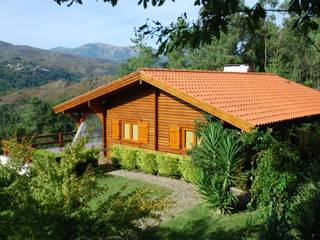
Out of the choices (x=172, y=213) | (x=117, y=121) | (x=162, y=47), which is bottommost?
(x=172, y=213)

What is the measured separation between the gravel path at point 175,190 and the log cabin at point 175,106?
1.54 metres

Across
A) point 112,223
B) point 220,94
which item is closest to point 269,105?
point 220,94

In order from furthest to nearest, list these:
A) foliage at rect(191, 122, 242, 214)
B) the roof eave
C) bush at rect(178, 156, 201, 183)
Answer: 1. bush at rect(178, 156, 201, 183)
2. the roof eave
3. foliage at rect(191, 122, 242, 214)

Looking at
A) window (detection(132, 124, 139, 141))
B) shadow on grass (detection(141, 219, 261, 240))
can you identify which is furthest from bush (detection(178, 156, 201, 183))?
shadow on grass (detection(141, 219, 261, 240))

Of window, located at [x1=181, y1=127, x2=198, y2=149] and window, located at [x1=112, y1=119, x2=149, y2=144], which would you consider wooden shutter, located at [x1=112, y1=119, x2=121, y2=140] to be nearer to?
window, located at [x1=112, y1=119, x2=149, y2=144]

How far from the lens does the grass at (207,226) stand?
10.8m

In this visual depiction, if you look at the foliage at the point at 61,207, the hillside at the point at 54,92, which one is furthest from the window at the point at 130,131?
the hillside at the point at 54,92

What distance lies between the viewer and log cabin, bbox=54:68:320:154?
51.6 feet

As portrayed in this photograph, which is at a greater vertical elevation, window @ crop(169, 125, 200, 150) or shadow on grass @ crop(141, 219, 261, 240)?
window @ crop(169, 125, 200, 150)

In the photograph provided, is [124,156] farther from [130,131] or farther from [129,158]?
[130,131]

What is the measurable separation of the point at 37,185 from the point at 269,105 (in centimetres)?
1250

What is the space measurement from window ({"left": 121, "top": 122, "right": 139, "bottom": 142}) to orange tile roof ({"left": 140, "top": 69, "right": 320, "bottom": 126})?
2.62 metres

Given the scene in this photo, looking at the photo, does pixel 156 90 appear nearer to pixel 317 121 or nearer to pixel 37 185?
pixel 317 121

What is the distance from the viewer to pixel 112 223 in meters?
6.46
